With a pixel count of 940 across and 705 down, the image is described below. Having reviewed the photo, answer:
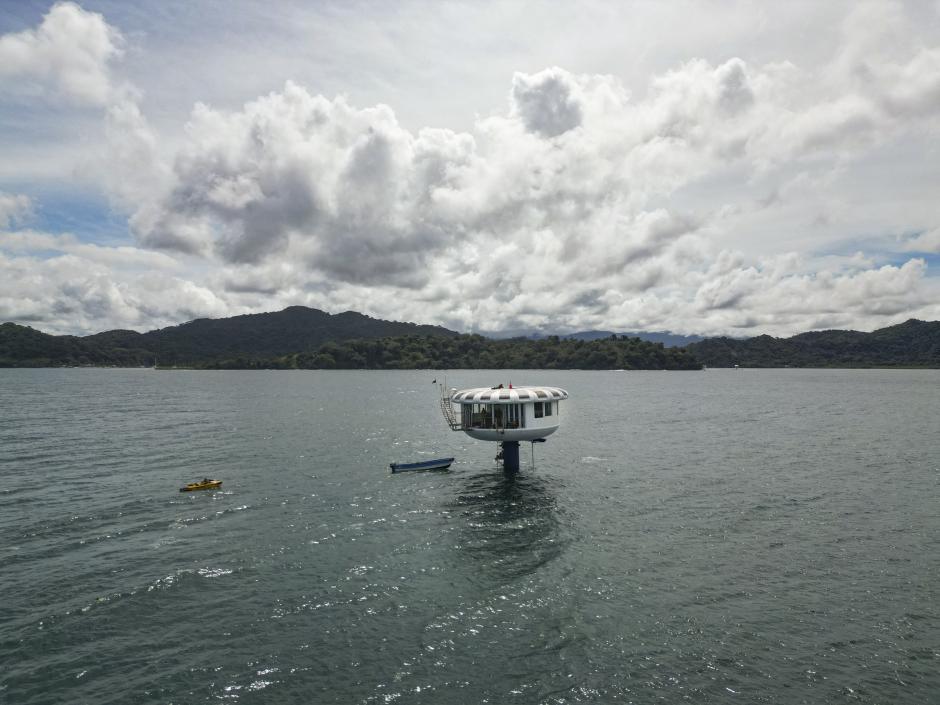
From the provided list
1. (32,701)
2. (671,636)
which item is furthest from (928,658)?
(32,701)

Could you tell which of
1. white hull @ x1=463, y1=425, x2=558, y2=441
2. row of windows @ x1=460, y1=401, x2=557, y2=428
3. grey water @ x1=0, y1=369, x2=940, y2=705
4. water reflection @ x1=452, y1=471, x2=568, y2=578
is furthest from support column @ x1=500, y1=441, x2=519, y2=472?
row of windows @ x1=460, y1=401, x2=557, y2=428

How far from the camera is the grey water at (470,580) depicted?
21.4 meters

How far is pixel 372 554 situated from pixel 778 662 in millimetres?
23177

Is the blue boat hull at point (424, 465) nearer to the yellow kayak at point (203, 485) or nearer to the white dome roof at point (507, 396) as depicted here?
the white dome roof at point (507, 396)

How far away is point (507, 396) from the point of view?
53469 mm

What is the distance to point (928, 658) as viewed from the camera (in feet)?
75.0

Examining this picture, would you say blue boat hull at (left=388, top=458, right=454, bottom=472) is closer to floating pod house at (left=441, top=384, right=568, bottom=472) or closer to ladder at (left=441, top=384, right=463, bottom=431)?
ladder at (left=441, top=384, right=463, bottom=431)

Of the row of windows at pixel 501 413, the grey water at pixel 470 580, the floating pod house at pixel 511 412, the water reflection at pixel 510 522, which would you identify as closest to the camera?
the grey water at pixel 470 580

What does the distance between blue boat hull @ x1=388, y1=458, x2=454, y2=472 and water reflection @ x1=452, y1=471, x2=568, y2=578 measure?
5166 mm

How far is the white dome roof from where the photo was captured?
5312cm

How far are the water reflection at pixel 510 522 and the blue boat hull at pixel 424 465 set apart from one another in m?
5.17

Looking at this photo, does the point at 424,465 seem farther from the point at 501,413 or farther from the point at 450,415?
the point at 501,413

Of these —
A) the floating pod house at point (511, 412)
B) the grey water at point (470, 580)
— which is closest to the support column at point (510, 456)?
the grey water at point (470, 580)

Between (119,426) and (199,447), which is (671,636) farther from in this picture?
(119,426)
